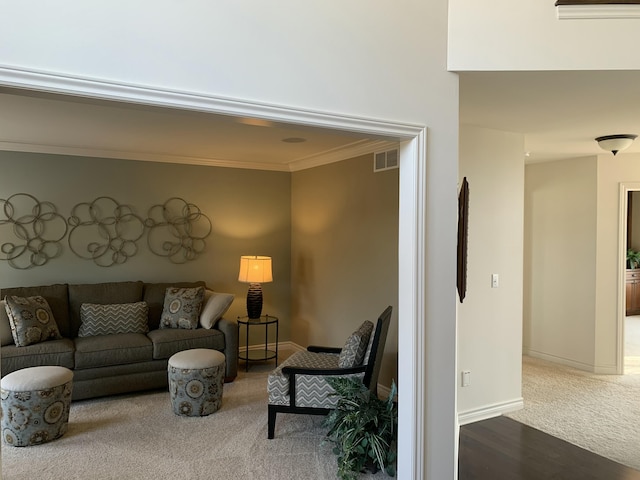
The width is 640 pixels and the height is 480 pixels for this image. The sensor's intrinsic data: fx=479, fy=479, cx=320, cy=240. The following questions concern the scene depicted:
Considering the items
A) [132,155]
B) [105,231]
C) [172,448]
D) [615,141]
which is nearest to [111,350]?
[172,448]

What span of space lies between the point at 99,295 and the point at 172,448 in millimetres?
2089

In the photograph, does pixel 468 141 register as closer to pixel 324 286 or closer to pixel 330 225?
pixel 330 225

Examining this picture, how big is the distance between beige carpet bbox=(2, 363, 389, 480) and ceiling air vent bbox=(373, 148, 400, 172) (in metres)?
2.25

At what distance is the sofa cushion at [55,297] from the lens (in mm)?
4441

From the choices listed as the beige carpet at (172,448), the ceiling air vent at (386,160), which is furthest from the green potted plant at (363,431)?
the ceiling air vent at (386,160)

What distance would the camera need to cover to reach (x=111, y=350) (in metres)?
4.19

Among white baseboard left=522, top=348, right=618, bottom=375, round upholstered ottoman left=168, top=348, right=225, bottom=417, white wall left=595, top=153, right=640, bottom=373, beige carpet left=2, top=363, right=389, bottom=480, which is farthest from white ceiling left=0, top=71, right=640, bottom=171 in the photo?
white baseboard left=522, top=348, right=618, bottom=375

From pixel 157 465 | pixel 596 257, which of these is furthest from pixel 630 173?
→ pixel 157 465

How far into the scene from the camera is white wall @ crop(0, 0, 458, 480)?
1.63m

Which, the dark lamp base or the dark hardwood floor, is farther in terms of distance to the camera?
the dark lamp base

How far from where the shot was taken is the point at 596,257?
5.12 m

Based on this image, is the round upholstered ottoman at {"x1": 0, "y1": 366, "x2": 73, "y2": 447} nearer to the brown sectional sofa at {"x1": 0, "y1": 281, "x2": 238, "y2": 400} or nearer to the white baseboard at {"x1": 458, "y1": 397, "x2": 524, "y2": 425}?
the brown sectional sofa at {"x1": 0, "y1": 281, "x2": 238, "y2": 400}

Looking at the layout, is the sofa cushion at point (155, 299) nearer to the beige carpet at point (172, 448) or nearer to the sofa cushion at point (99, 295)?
the sofa cushion at point (99, 295)

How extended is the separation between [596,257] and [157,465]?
4.67 meters
